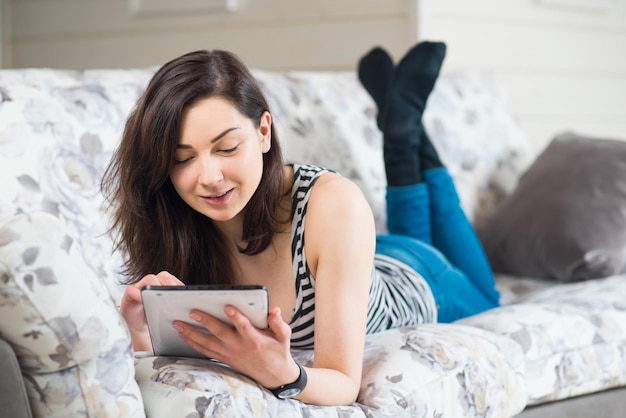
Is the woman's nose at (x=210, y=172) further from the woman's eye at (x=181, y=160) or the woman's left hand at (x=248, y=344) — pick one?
the woman's left hand at (x=248, y=344)

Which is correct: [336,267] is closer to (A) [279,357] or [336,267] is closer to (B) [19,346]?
(A) [279,357]

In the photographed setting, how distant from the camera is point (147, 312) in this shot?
1.18 m

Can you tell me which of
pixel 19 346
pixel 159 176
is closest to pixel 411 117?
pixel 159 176

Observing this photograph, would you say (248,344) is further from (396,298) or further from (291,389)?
(396,298)

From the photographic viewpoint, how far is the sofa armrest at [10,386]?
0.99 m

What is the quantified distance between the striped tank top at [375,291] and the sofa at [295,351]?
7 cm

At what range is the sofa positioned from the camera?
1039mm

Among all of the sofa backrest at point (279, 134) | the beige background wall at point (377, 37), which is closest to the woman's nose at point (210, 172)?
the sofa backrest at point (279, 134)

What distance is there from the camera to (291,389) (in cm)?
124

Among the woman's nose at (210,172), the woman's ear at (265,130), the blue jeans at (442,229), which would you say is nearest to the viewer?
the woman's nose at (210,172)

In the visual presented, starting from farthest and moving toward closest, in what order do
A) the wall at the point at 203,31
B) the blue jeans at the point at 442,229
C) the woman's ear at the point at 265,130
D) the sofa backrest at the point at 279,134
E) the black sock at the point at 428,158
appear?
1. the wall at the point at 203,31
2. the black sock at the point at 428,158
3. the blue jeans at the point at 442,229
4. the sofa backrest at the point at 279,134
5. the woman's ear at the point at 265,130

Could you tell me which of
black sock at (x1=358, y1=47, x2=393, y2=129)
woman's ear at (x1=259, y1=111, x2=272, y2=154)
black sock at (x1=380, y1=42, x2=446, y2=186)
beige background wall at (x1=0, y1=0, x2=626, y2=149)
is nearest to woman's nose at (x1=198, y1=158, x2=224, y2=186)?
woman's ear at (x1=259, y1=111, x2=272, y2=154)

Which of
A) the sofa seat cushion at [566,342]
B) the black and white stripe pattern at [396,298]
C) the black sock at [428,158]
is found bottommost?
the sofa seat cushion at [566,342]

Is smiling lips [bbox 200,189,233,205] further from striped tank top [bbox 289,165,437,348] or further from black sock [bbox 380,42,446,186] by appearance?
black sock [bbox 380,42,446,186]
